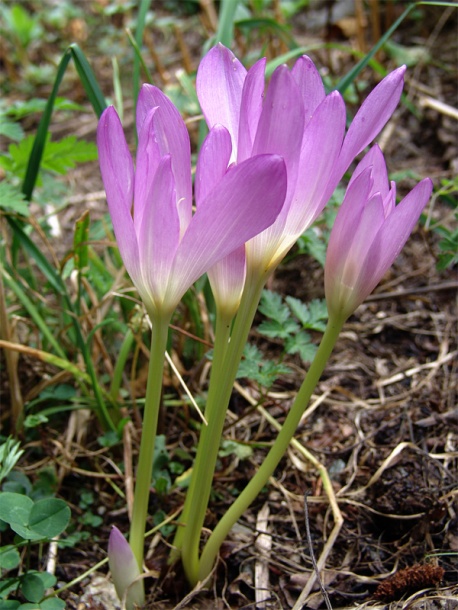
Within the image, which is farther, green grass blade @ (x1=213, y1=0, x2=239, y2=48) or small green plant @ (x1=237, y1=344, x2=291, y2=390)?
green grass blade @ (x1=213, y1=0, x2=239, y2=48)

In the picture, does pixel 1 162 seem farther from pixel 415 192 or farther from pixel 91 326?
pixel 415 192

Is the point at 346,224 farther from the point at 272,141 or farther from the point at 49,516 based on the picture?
the point at 49,516

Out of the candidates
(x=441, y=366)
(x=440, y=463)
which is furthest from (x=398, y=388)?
(x=440, y=463)

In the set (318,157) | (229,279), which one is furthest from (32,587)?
(318,157)

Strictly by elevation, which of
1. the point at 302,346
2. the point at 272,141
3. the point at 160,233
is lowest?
the point at 302,346

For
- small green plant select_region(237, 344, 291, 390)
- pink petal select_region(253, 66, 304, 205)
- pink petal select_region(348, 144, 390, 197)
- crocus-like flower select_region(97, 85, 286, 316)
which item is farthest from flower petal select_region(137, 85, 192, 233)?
small green plant select_region(237, 344, 291, 390)

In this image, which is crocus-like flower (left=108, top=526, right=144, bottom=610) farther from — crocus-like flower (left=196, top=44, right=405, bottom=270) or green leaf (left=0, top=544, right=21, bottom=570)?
crocus-like flower (left=196, top=44, right=405, bottom=270)

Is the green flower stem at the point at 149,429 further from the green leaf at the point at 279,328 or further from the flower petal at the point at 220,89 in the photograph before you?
the green leaf at the point at 279,328
